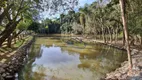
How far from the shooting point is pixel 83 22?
210 feet

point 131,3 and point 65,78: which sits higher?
point 131,3

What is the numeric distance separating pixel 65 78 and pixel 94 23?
37784 mm

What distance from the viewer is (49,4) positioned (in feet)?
42.2

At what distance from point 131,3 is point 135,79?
12938 mm

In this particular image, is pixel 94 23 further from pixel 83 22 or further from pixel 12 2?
pixel 12 2

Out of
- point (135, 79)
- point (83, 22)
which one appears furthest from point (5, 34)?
point (83, 22)

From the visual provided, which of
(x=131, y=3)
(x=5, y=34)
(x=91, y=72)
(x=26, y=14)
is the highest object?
(x=131, y=3)

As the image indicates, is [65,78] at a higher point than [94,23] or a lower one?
lower

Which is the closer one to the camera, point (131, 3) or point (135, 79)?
point (135, 79)

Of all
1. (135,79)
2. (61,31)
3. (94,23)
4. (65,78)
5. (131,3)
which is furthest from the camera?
(61,31)

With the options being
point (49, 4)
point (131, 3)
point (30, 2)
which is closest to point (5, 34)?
Answer: point (30, 2)

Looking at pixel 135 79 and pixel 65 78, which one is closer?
pixel 135 79

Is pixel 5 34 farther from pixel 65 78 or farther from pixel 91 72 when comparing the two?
pixel 91 72

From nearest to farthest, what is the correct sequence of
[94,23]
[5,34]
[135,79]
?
[135,79], [5,34], [94,23]
